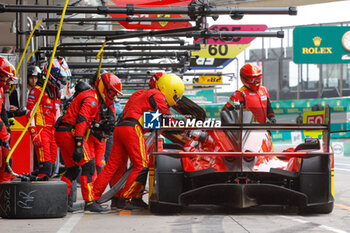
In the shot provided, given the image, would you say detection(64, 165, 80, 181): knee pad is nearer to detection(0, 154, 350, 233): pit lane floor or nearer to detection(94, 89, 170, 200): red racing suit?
detection(94, 89, 170, 200): red racing suit

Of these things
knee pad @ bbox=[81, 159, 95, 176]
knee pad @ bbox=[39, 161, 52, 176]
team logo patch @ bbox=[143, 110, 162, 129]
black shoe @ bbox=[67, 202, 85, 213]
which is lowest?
black shoe @ bbox=[67, 202, 85, 213]

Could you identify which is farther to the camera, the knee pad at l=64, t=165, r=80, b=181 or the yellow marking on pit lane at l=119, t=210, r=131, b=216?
the knee pad at l=64, t=165, r=80, b=181

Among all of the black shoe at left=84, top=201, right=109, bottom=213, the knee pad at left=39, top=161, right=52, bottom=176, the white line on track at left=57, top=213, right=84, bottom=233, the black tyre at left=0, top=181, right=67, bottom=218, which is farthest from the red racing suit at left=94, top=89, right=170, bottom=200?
the knee pad at left=39, top=161, right=52, bottom=176

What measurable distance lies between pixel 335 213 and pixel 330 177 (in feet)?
2.11

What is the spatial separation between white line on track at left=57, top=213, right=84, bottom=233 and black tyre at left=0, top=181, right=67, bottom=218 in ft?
0.86

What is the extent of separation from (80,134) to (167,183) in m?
1.36

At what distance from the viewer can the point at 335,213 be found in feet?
29.5

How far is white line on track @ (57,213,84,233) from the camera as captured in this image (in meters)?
7.21

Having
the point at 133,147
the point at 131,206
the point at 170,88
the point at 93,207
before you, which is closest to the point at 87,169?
the point at 93,207

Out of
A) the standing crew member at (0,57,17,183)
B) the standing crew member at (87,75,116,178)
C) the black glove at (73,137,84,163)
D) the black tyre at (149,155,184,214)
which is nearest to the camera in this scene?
the black tyre at (149,155,184,214)

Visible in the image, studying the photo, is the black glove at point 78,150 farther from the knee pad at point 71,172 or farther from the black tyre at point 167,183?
the black tyre at point 167,183

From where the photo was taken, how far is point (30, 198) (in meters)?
8.10

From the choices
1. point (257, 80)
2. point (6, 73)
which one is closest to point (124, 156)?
point (6, 73)

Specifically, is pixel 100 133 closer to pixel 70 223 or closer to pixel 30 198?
pixel 30 198
